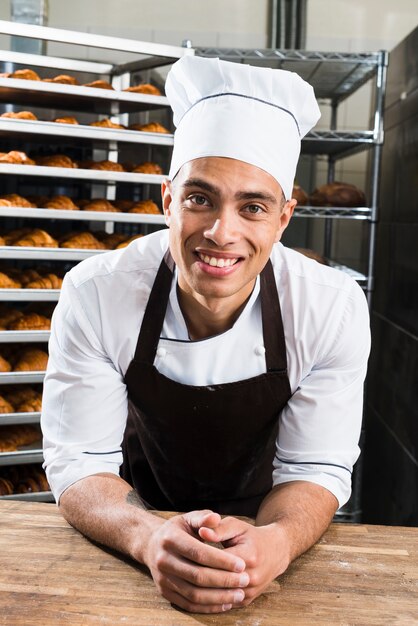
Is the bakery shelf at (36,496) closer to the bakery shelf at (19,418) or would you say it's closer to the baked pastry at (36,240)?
the bakery shelf at (19,418)

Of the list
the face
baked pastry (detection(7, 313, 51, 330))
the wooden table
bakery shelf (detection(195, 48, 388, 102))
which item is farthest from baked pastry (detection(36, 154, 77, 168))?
the wooden table

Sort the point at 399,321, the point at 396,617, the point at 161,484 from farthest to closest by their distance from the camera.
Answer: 1. the point at 399,321
2. the point at 161,484
3. the point at 396,617

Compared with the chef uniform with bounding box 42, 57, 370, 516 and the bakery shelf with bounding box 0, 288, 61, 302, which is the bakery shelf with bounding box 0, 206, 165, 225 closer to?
the bakery shelf with bounding box 0, 288, 61, 302

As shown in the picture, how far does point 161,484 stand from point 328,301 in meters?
0.55

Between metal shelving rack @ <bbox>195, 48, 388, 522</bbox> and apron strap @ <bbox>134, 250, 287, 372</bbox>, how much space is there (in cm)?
137

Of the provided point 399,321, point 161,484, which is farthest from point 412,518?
point 161,484

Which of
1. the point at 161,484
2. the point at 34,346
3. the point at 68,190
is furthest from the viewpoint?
the point at 68,190

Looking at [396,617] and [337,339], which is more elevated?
[337,339]

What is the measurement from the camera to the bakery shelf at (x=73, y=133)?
2422 mm

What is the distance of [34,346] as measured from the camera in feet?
8.87

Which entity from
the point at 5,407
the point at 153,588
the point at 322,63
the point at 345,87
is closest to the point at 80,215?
the point at 5,407

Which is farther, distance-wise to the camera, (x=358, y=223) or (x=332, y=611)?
(x=358, y=223)

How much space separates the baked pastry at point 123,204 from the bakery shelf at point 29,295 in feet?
1.38

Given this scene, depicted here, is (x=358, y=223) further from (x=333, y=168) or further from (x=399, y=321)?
(x=399, y=321)
